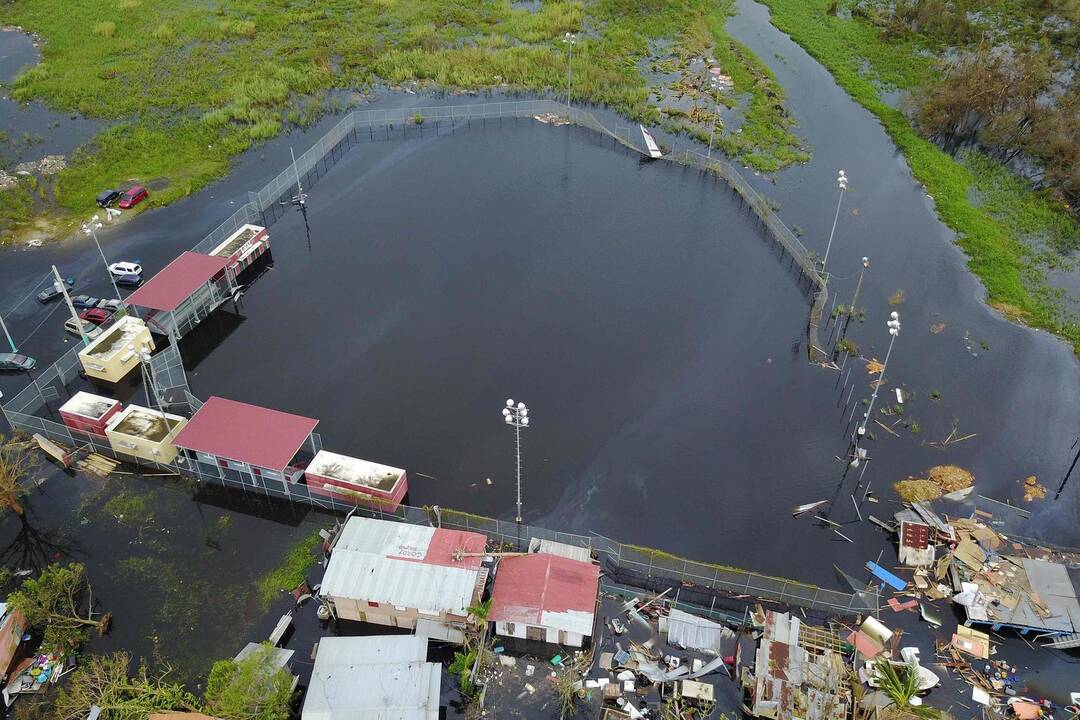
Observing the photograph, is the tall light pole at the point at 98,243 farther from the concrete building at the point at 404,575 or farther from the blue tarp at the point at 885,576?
the blue tarp at the point at 885,576

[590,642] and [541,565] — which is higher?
[541,565]

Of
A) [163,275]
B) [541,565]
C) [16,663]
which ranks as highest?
[163,275]

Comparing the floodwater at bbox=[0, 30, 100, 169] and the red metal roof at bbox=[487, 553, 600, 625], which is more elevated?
the floodwater at bbox=[0, 30, 100, 169]

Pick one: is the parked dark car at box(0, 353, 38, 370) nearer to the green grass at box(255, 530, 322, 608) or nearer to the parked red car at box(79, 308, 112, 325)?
the parked red car at box(79, 308, 112, 325)

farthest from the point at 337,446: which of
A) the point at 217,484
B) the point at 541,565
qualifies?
the point at 541,565

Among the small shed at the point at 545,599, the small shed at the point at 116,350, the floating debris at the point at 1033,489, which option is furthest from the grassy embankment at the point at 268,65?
the small shed at the point at 545,599

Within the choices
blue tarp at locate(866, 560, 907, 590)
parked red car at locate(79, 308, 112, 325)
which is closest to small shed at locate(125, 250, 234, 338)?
parked red car at locate(79, 308, 112, 325)

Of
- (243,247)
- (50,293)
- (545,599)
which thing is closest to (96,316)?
(50,293)

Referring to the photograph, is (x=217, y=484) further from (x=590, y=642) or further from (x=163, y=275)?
(x=590, y=642)
